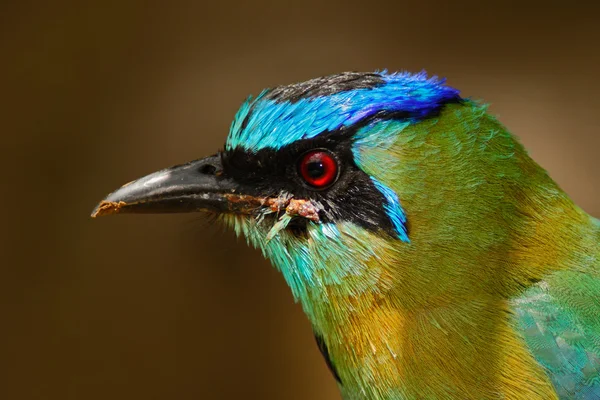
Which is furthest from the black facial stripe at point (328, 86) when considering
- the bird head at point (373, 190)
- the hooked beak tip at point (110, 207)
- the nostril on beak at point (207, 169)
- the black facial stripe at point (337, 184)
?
the hooked beak tip at point (110, 207)

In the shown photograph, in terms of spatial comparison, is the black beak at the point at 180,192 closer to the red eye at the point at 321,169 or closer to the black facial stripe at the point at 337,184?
the black facial stripe at the point at 337,184

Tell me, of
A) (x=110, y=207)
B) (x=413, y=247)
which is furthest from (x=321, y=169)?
(x=110, y=207)

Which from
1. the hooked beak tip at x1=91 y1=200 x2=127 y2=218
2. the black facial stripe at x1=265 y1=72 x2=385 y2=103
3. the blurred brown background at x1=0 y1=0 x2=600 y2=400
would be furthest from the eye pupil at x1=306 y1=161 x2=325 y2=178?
the blurred brown background at x1=0 y1=0 x2=600 y2=400

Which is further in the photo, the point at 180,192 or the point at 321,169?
the point at 180,192

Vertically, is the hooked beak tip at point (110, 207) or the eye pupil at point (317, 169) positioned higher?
the hooked beak tip at point (110, 207)

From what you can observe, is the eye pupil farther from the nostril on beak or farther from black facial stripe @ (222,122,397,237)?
the nostril on beak

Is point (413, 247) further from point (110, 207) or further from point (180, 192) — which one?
point (110, 207)

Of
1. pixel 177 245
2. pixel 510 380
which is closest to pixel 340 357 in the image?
pixel 510 380
